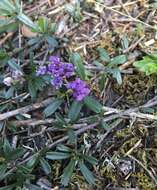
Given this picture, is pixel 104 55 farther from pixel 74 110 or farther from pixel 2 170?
pixel 2 170

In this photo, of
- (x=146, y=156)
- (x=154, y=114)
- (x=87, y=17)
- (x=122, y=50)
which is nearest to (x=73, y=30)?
(x=87, y=17)

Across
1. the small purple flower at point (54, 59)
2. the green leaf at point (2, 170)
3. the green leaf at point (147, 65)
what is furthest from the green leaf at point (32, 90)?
the green leaf at point (147, 65)

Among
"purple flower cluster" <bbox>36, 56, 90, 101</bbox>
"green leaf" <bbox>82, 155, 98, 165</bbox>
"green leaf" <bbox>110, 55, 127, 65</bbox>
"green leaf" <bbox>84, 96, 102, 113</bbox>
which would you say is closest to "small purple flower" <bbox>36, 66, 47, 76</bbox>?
"purple flower cluster" <bbox>36, 56, 90, 101</bbox>

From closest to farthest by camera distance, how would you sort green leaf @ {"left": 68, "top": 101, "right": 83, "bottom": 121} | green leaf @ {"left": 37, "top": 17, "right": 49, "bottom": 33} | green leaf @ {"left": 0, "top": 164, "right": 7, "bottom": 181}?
green leaf @ {"left": 0, "top": 164, "right": 7, "bottom": 181} → green leaf @ {"left": 68, "top": 101, "right": 83, "bottom": 121} → green leaf @ {"left": 37, "top": 17, "right": 49, "bottom": 33}

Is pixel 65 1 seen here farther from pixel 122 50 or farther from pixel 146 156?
pixel 146 156

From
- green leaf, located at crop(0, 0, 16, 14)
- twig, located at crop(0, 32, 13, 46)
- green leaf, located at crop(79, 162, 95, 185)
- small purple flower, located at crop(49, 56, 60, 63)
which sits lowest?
green leaf, located at crop(79, 162, 95, 185)

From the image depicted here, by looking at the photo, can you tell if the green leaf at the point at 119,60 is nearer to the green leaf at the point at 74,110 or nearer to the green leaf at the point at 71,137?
the green leaf at the point at 74,110

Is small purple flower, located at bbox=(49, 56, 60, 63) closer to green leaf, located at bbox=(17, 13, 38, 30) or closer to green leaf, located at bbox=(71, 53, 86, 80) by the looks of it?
green leaf, located at bbox=(71, 53, 86, 80)
